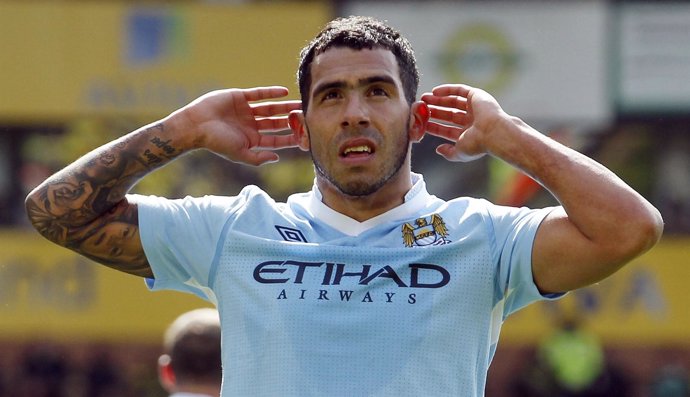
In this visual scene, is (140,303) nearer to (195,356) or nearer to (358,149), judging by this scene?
(195,356)

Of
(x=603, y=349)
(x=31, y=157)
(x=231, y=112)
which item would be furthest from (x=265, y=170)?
(x=231, y=112)

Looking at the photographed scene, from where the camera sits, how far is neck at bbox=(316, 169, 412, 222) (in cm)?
451

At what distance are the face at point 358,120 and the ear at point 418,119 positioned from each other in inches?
1.8

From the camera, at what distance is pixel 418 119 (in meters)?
4.61

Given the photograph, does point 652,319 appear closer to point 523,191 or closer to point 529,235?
point 523,191

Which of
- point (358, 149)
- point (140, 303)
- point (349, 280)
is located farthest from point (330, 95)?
point (140, 303)

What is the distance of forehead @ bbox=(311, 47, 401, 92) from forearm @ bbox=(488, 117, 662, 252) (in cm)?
42

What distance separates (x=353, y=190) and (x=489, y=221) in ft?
1.46

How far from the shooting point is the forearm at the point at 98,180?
180 inches

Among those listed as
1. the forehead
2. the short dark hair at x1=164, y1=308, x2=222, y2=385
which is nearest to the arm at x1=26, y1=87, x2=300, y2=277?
the forehead

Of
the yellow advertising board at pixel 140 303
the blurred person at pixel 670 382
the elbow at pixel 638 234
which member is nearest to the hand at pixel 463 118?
the elbow at pixel 638 234

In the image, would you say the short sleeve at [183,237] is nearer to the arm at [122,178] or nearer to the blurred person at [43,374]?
the arm at [122,178]

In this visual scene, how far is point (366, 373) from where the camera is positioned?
13.6 feet

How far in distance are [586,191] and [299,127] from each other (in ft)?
3.36
